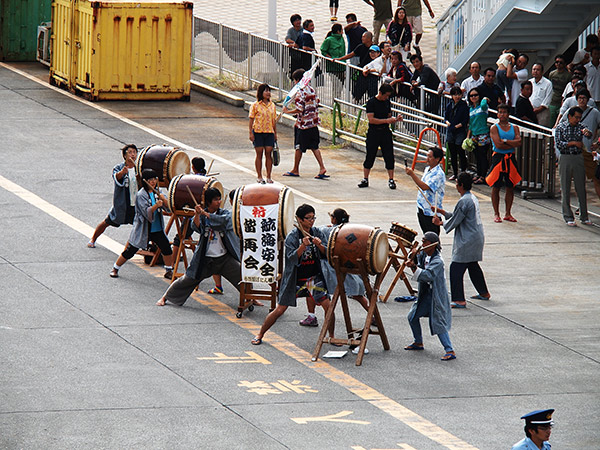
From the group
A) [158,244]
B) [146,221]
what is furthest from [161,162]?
[158,244]

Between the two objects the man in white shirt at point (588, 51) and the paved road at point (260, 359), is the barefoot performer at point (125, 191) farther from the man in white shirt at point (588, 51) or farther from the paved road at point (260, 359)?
the man in white shirt at point (588, 51)

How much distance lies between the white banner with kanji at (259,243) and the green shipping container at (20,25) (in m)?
18.7

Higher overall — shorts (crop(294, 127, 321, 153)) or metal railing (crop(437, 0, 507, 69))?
metal railing (crop(437, 0, 507, 69))

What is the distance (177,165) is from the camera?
1555 cm

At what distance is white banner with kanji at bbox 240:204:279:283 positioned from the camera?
43.9ft

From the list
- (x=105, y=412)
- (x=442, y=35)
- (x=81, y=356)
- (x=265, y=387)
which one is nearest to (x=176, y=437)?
(x=105, y=412)

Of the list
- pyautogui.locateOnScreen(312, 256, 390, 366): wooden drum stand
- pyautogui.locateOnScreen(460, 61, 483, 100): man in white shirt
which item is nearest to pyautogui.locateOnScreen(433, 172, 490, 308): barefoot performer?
pyautogui.locateOnScreen(312, 256, 390, 366): wooden drum stand

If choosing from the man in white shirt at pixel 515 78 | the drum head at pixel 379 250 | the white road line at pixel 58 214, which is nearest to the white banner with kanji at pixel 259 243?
the drum head at pixel 379 250

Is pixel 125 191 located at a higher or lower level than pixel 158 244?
higher

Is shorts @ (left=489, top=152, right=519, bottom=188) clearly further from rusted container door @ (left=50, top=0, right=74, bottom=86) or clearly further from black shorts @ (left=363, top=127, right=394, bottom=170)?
rusted container door @ (left=50, top=0, right=74, bottom=86)

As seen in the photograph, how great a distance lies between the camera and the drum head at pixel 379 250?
12109 mm

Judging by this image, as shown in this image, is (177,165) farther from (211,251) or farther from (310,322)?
(310,322)

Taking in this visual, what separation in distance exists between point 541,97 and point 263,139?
5623 millimetres

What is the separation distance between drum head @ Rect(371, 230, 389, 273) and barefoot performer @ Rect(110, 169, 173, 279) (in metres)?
3.54
